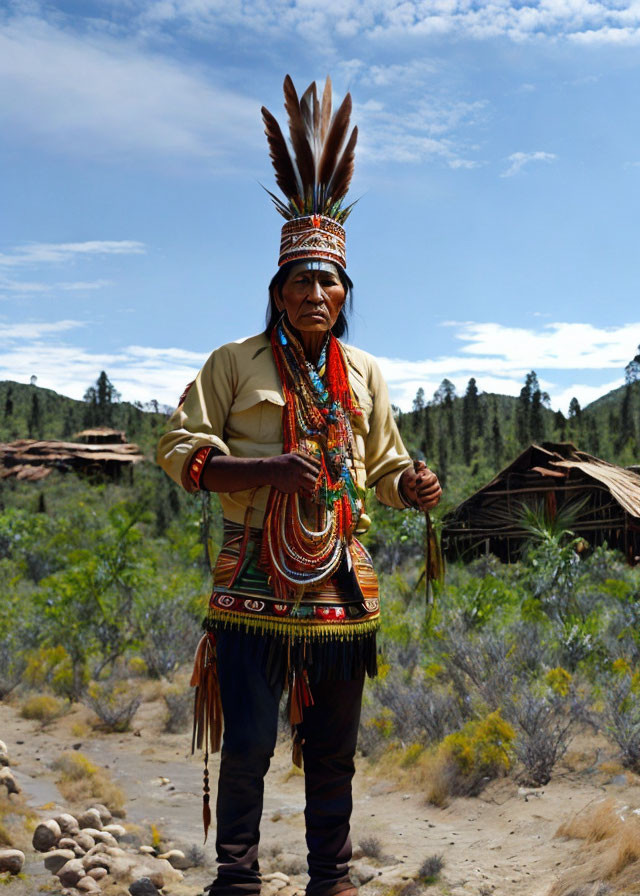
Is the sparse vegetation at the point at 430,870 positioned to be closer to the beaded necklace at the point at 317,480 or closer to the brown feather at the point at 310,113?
the beaded necklace at the point at 317,480

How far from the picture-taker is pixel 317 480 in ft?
9.79

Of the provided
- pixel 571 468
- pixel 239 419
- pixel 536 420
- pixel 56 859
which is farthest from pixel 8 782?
pixel 536 420

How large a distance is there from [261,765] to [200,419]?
1165 millimetres

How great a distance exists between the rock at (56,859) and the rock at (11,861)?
0.46ft

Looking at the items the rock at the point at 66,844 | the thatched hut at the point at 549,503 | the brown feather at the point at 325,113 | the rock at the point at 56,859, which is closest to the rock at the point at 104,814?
the rock at the point at 66,844

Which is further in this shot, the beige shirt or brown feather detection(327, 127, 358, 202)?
brown feather detection(327, 127, 358, 202)

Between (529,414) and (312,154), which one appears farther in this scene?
(529,414)

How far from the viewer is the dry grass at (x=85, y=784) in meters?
5.84

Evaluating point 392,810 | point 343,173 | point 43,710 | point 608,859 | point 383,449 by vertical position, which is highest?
point 343,173

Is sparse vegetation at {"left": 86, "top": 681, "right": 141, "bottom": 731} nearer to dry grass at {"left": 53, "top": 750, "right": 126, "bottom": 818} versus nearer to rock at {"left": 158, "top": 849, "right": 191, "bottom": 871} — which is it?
dry grass at {"left": 53, "top": 750, "right": 126, "bottom": 818}

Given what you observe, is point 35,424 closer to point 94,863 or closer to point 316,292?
point 94,863

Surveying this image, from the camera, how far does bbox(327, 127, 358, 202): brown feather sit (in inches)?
131

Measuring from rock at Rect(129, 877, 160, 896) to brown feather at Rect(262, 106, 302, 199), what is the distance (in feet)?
9.88

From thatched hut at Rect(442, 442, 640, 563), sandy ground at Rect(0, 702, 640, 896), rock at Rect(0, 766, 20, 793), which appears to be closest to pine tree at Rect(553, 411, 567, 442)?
thatched hut at Rect(442, 442, 640, 563)
